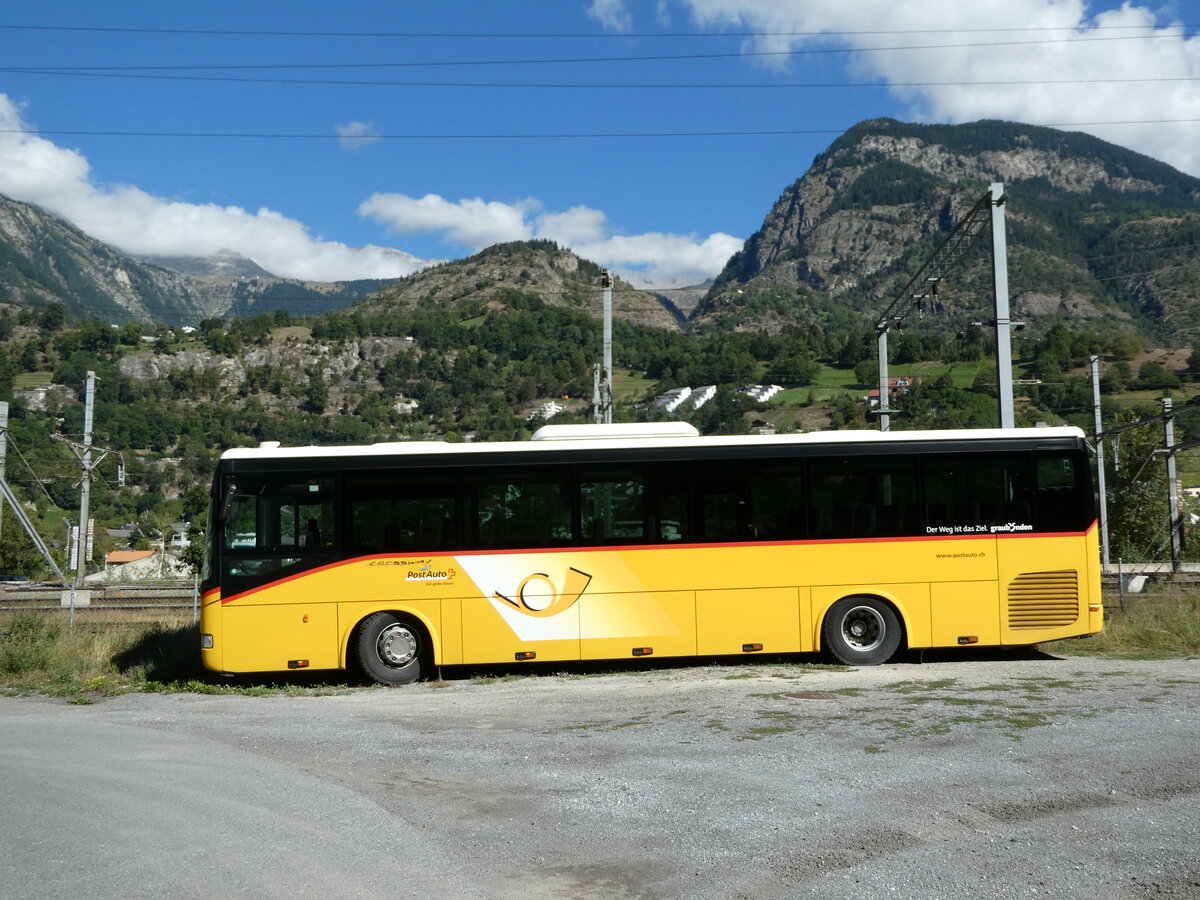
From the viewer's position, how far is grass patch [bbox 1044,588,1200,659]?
15.3 metres

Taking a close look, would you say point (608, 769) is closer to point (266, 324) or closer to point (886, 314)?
point (886, 314)

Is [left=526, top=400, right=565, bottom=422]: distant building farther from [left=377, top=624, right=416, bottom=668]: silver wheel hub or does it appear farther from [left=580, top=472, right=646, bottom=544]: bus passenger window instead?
[left=377, top=624, right=416, bottom=668]: silver wheel hub

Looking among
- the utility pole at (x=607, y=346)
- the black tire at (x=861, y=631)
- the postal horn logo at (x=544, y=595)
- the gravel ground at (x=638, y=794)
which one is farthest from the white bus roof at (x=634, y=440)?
the utility pole at (x=607, y=346)

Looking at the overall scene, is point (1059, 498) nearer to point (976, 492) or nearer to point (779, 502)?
point (976, 492)

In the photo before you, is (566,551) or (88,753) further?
(566,551)

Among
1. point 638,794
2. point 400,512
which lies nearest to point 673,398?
point 400,512

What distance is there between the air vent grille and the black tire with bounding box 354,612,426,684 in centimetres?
796

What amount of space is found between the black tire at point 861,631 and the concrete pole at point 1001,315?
20.4ft

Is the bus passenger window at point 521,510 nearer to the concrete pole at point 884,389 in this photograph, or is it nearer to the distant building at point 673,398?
the concrete pole at point 884,389

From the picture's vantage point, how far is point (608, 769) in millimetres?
8289

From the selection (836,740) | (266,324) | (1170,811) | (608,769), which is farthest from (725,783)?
(266,324)

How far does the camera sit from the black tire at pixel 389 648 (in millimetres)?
13828

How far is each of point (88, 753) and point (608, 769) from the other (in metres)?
4.71

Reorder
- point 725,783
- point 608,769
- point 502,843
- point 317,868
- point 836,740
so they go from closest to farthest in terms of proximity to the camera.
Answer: point 317,868
point 502,843
point 725,783
point 608,769
point 836,740
